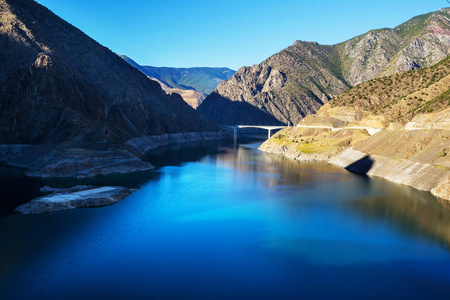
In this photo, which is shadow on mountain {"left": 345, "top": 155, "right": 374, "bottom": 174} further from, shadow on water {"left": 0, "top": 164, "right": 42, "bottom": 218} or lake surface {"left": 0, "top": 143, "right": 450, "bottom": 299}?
shadow on water {"left": 0, "top": 164, "right": 42, "bottom": 218}

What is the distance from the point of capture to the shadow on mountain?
3829 inches

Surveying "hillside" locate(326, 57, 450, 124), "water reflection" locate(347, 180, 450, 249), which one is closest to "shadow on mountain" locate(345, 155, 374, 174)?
"hillside" locate(326, 57, 450, 124)

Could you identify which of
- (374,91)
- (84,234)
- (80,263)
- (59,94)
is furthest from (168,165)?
(374,91)

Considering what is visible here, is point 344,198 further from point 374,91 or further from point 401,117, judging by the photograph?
point 374,91

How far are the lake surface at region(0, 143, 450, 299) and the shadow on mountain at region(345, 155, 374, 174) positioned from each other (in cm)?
2130

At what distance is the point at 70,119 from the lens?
10788cm

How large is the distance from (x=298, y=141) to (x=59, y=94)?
92.4 metres

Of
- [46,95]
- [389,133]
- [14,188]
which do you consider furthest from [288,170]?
[46,95]

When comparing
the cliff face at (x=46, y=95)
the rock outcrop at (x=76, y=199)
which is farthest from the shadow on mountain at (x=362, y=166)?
the cliff face at (x=46, y=95)

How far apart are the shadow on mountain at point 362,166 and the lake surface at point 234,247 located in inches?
838

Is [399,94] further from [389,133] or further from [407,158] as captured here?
[407,158]

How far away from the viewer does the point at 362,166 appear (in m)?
99.6

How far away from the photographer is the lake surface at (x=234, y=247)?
33.2 meters

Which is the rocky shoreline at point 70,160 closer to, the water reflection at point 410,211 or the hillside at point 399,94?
the water reflection at point 410,211
